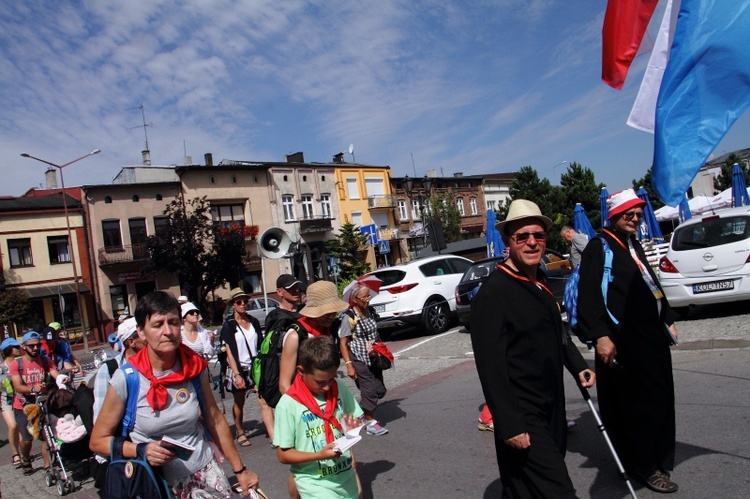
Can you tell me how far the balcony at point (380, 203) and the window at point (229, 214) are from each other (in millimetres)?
11270

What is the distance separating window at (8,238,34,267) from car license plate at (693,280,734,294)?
35527 millimetres

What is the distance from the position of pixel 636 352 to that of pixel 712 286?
6.19 meters

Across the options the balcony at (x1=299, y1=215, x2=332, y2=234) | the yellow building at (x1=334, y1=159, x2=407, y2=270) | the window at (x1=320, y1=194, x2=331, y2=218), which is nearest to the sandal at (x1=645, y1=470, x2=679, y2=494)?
the balcony at (x1=299, y1=215, x2=332, y2=234)

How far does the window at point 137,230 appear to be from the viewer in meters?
37.3

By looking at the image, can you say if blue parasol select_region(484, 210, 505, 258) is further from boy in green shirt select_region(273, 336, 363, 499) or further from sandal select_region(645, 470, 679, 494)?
boy in green shirt select_region(273, 336, 363, 499)

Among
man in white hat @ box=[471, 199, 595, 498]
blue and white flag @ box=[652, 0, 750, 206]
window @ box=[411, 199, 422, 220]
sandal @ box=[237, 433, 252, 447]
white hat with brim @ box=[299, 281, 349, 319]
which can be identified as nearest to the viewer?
man in white hat @ box=[471, 199, 595, 498]

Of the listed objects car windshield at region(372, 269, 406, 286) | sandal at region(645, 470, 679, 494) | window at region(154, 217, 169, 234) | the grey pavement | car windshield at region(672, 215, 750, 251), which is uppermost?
window at region(154, 217, 169, 234)

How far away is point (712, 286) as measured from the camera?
9.03 m

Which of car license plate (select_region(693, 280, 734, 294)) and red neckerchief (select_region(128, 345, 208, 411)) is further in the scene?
car license plate (select_region(693, 280, 734, 294))

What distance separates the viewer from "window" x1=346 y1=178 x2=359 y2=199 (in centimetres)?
4819

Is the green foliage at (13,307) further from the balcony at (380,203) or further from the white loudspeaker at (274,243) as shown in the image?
the balcony at (380,203)

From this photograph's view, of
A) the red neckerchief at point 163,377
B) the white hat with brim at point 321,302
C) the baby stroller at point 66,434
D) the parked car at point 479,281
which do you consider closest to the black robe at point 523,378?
the red neckerchief at point 163,377

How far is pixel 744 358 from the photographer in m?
7.06

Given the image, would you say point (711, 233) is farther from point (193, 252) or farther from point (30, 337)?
point (193, 252)
